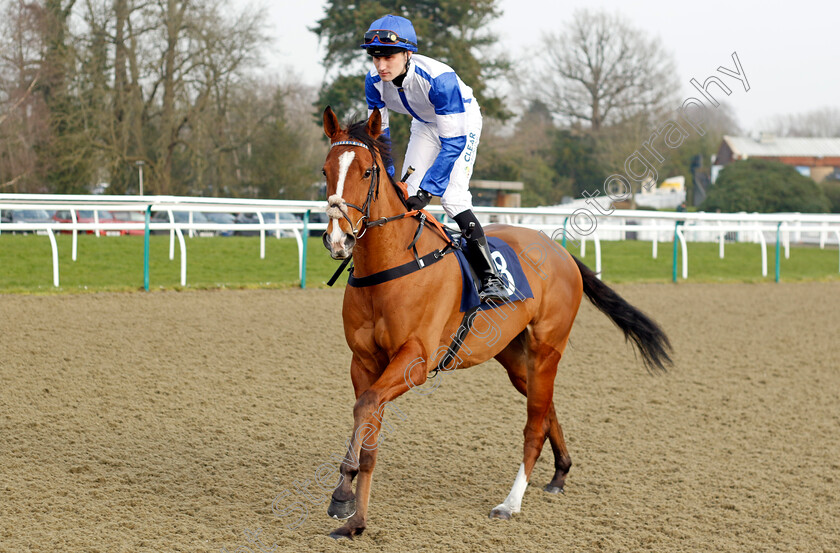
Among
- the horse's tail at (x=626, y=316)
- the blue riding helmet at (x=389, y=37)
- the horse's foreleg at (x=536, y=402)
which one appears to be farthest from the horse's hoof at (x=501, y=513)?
the blue riding helmet at (x=389, y=37)

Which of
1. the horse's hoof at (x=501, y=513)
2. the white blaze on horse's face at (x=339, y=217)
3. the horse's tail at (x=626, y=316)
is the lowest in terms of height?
the horse's hoof at (x=501, y=513)

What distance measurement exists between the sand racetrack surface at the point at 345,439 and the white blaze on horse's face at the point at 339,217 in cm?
121

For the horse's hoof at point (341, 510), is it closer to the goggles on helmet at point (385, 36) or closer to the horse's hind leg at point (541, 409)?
the horse's hind leg at point (541, 409)

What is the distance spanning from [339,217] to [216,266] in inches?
373

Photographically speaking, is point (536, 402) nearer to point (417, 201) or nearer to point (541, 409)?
point (541, 409)

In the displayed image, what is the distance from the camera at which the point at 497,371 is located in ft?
22.6

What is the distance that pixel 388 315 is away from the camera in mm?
3277

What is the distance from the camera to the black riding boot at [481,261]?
12.4ft

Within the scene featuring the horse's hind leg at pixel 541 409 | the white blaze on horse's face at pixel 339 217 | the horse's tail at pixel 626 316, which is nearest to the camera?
the white blaze on horse's face at pixel 339 217

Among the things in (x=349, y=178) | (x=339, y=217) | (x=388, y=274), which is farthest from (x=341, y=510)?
(x=349, y=178)

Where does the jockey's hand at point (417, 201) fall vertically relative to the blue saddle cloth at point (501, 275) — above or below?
above

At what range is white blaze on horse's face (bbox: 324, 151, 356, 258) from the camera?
283 centimetres

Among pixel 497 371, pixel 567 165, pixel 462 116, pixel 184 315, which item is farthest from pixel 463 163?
pixel 567 165

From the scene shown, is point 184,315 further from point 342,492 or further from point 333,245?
point 333,245
